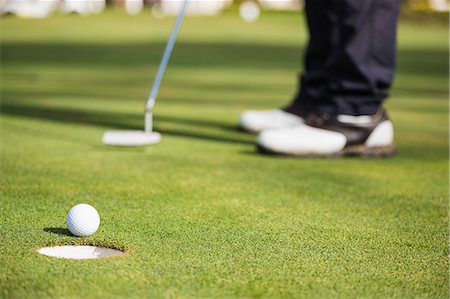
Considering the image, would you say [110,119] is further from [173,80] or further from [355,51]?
[173,80]

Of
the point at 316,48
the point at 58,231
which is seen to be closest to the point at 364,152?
the point at 316,48

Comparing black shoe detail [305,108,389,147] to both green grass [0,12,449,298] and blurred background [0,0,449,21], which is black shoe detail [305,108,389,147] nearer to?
green grass [0,12,449,298]

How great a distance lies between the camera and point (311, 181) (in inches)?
128

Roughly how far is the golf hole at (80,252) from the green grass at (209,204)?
33 mm

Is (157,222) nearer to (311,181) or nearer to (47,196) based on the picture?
(47,196)

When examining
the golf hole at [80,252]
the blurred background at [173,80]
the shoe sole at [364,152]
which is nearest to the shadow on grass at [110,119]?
the blurred background at [173,80]

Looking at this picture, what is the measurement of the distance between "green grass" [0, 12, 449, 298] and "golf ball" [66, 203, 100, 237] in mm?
38

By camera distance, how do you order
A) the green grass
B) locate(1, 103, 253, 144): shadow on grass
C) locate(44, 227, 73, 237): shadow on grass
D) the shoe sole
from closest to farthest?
1. the green grass
2. locate(44, 227, 73, 237): shadow on grass
3. the shoe sole
4. locate(1, 103, 253, 144): shadow on grass

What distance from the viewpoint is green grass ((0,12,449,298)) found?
1.95 meters

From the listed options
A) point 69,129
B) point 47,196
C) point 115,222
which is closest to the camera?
point 115,222

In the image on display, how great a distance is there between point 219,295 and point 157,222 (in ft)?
2.27

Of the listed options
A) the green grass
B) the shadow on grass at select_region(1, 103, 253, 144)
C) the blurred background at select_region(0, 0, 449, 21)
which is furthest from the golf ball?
the blurred background at select_region(0, 0, 449, 21)

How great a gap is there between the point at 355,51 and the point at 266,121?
80 centimetres

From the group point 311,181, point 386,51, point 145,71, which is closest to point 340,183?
point 311,181
